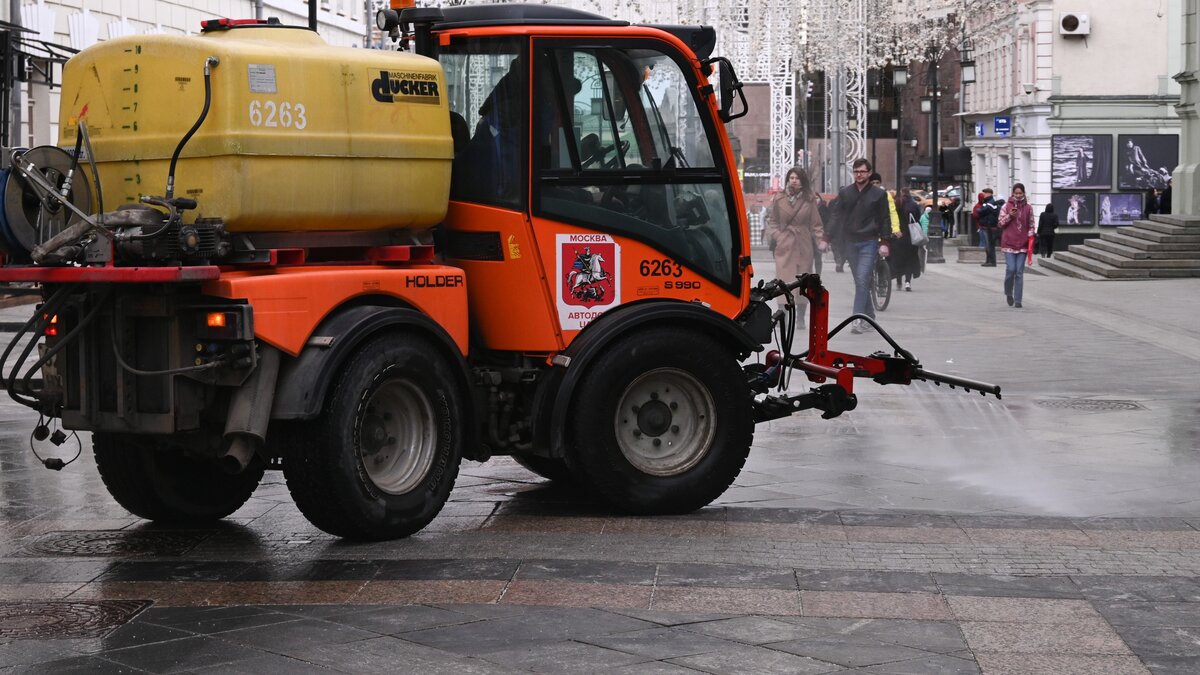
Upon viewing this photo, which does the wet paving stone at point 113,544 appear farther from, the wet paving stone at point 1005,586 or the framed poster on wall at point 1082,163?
the framed poster on wall at point 1082,163

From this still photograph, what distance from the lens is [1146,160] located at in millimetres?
46094

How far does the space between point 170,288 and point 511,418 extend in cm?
212

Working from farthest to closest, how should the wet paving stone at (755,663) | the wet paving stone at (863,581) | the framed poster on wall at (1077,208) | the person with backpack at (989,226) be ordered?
the framed poster on wall at (1077,208) → the person with backpack at (989,226) → the wet paving stone at (863,581) → the wet paving stone at (755,663)

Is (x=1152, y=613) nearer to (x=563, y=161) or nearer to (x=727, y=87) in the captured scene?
(x=727, y=87)

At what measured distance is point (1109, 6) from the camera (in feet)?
174

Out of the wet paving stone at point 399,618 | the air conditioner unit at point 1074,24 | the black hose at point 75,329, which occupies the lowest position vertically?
the wet paving stone at point 399,618

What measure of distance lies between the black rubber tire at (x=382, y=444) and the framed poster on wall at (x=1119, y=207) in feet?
129

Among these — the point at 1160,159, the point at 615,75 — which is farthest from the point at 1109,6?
the point at 615,75

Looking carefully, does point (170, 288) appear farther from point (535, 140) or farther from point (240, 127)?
point (535, 140)

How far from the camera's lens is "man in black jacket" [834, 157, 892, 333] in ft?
67.6

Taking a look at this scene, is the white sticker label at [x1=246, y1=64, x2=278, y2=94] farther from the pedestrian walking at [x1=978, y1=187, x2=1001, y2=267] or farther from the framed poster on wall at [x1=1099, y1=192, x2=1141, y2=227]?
the framed poster on wall at [x1=1099, y1=192, x2=1141, y2=227]

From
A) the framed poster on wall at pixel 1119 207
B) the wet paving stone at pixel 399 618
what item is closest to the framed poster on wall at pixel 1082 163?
the framed poster on wall at pixel 1119 207

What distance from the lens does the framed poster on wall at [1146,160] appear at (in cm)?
4600

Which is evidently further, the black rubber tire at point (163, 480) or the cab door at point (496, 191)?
the cab door at point (496, 191)
